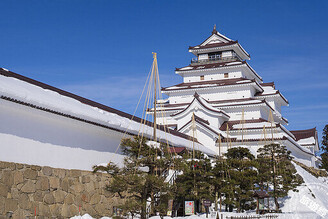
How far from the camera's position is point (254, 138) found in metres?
34.1

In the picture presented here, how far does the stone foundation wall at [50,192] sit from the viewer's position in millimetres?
11539

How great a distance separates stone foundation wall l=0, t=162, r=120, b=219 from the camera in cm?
1154

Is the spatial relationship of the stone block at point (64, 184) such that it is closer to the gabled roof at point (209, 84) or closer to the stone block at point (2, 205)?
the stone block at point (2, 205)

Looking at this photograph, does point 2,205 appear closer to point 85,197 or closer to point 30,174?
point 30,174

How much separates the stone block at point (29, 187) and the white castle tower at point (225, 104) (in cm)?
2207

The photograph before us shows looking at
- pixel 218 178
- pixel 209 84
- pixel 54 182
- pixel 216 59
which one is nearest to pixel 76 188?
pixel 54 182

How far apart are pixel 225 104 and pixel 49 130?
2848cm

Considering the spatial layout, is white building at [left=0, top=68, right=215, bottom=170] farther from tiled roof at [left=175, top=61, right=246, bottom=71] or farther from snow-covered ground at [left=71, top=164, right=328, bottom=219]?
tiled roof at [left=175, top=61, right=246, bottom=71]

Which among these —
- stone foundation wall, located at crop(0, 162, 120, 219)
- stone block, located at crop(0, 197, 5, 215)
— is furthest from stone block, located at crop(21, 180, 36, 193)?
stone block, located at crop(0, 197, 5, 215)

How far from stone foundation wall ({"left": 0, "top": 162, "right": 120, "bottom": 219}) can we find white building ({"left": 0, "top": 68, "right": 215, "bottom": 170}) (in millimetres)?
372

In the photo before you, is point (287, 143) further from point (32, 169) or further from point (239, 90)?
point (32, 169)

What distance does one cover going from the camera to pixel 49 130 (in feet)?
45.0

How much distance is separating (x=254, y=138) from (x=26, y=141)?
25.0 meters

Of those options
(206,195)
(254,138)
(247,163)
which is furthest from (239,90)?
(206,195)
